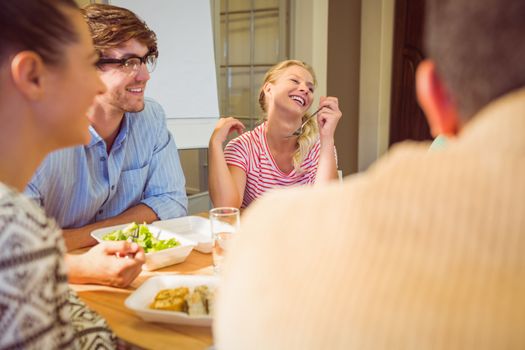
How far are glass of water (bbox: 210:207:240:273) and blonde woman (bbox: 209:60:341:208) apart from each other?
74 cm

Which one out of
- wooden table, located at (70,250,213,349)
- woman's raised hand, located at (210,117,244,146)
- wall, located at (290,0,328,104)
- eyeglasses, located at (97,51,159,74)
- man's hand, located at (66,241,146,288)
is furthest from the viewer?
wall, located at (290,0,328,104)

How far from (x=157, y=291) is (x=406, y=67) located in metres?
3.84

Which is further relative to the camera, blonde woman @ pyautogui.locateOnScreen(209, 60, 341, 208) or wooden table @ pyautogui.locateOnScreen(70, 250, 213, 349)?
blonde woman @ pyautogui.locateOnScreen(209, 60, 341, 208)

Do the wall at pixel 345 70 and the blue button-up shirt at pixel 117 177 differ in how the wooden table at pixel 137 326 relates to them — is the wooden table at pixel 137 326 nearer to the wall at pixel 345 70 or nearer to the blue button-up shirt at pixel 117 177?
the blue button-up shirt at pixel 117 177

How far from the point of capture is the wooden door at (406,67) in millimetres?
4285

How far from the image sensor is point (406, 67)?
172 inches

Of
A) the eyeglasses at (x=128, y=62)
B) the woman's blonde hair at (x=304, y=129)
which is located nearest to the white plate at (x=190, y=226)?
the eyeglasses at (x=128, y=62)

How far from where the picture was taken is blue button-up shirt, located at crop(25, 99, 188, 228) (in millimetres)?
1574

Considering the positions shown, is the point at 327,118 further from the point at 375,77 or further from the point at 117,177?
the point at 375,77

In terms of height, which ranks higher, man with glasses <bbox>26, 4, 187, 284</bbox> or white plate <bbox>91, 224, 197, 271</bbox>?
man with glasses <bbox>26, 4, 187, 284</bbox>

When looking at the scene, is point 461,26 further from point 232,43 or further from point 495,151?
point 232,43

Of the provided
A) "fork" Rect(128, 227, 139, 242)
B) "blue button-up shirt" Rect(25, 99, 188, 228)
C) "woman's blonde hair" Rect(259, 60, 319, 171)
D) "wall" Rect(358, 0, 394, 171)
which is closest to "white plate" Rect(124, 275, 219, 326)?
"fork" Rect(128, 227, 139, 242)

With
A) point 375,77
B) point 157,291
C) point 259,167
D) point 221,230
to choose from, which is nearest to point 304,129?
point 259,167

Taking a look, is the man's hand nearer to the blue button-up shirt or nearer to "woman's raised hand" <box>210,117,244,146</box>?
the blue button-up shirt
